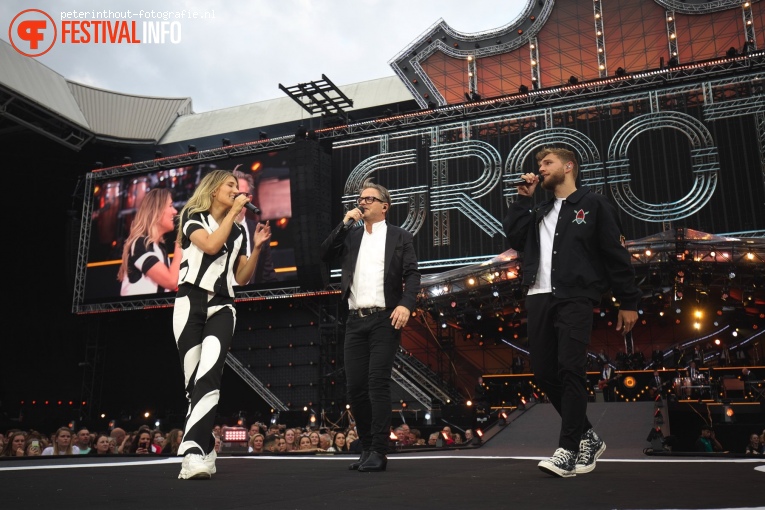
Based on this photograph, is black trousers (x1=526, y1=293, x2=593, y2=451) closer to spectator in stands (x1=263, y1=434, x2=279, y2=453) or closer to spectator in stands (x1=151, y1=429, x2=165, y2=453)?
spectator in stands (x1=263, y1=434, x2=279, y2=453)

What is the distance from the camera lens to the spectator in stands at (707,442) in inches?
332

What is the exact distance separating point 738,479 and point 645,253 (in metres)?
11.8

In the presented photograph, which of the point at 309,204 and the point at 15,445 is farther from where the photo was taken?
the point at 309,204

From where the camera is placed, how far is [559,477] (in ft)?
9.77

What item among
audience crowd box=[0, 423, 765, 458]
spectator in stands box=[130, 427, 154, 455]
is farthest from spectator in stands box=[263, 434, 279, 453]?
spectator in stands box=[130, 427, 154, 455]

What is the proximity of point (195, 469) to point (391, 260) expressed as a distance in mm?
1618

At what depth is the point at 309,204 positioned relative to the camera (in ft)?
57.9

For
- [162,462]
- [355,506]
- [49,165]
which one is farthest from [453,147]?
[355,506]

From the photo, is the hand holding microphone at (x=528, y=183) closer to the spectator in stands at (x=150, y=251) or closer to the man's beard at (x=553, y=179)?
the man's beard at (x=553, y=179)

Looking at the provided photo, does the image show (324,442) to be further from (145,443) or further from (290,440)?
(145,443)

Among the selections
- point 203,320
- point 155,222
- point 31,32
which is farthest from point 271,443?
point 31,32

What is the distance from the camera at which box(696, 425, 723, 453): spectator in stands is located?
27.7 feet

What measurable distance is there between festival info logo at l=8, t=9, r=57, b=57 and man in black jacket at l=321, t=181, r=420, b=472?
53.8 feet

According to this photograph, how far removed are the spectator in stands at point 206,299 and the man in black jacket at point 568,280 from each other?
1.44 metres
